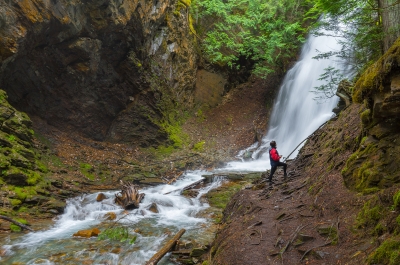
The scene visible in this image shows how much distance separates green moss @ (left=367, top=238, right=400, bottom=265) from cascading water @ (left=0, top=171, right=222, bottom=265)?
13.4ft

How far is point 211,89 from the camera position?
73.5 ft

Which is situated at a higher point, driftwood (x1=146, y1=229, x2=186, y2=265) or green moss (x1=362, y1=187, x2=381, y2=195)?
green moss (x1=362, y1=187, x2=381, y2=195)

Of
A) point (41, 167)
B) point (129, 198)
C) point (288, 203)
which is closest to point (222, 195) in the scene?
point (129, 198)

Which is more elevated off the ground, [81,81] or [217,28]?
[217,28]

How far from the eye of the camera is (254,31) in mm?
22469

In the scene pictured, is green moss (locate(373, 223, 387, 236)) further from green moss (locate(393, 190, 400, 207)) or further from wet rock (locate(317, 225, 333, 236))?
wet rock (locate(317, 225, 333, 236))

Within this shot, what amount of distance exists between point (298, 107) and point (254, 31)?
7.87m

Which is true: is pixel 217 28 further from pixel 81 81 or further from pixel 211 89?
pixel 81 81

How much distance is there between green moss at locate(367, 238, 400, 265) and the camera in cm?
265

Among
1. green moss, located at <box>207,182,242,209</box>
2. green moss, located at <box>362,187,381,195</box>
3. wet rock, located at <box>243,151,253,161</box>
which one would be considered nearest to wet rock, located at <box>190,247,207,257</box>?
green moss, located at <box>362,187,381,195</box>

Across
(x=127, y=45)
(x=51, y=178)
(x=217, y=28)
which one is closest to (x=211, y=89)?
(x=217, y=28)

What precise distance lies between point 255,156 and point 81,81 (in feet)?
34.7

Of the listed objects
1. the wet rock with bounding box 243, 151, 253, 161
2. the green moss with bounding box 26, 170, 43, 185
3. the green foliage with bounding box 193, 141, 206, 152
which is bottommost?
the green moss with bounding box 26, 170, 43, 185

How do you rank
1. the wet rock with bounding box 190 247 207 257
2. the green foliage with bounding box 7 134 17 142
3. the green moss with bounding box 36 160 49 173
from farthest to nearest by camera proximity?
the green moss with bounding box 36 160 49 173 → the green foliage with bounding box 7 134 17 142 → the wet rock with bounding box 190 247 207 257
